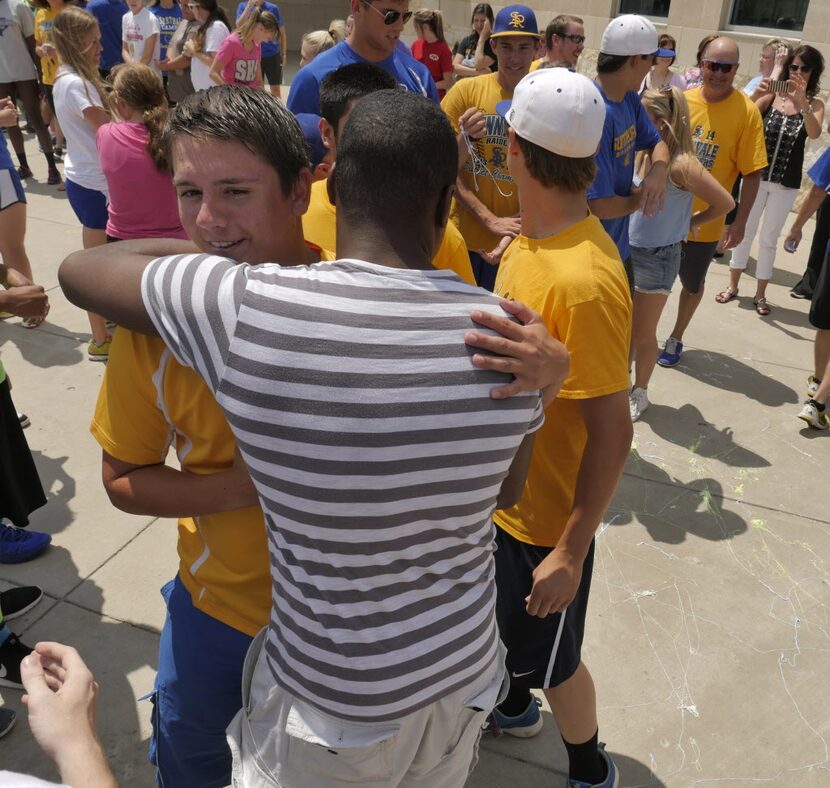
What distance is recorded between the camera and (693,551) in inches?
148

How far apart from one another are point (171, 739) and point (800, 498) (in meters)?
3.52

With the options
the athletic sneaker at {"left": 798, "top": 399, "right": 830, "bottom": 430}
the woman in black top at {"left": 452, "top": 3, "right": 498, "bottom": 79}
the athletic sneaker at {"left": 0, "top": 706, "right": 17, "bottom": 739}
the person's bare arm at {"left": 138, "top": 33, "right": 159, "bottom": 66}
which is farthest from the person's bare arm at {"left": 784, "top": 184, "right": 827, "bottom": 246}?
the person's bare arm at {"left": 138, "top": 33, "right": 159, "bottom": 66}

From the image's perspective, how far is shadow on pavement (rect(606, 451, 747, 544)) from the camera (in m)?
3.91

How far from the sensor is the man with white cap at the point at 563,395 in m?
1.99

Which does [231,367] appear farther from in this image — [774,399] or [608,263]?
[774,399]

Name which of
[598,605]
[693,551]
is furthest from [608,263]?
[693,551]

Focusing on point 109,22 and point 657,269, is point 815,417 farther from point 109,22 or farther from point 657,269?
point 109,22

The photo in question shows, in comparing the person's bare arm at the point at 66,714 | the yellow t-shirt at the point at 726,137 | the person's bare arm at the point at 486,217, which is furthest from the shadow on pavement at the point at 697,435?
the person's bare arm at the point at 66,714

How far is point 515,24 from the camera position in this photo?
426 cm

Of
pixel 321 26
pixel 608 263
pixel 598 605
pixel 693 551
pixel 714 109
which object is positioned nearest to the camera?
pixel 608 263

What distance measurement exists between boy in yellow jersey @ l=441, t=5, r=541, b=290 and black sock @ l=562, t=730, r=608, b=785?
2221 millimetres

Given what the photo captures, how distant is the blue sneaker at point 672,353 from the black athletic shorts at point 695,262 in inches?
15.4

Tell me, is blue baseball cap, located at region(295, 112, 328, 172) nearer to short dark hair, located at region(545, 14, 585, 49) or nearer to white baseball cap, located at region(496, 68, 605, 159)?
white baseball cap, located at region(496, 68, 605, 159)

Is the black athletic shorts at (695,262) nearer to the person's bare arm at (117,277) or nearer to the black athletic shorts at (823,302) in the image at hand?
the black athletic shorts at (823,302)
